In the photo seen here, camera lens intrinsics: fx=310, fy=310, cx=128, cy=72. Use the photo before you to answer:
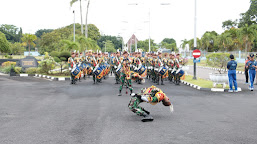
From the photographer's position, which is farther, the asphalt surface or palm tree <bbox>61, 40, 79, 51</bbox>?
palm tree <bbox>61, 40, 79, 51</bbox>

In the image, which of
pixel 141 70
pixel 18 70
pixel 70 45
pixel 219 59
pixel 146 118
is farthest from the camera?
pixel 70 45

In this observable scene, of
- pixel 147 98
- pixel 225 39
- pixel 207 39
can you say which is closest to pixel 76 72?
pixel 147 98

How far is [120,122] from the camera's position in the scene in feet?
24.1

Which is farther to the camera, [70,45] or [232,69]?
[70,45]

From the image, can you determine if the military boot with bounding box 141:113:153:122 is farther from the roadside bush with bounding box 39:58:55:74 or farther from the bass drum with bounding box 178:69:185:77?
the roadside bush with bounding box 39:58:55:74

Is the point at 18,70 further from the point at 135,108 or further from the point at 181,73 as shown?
the point at 135,108

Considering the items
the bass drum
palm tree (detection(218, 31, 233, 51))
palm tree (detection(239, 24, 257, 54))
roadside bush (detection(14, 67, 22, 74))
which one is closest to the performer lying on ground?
the bass drum

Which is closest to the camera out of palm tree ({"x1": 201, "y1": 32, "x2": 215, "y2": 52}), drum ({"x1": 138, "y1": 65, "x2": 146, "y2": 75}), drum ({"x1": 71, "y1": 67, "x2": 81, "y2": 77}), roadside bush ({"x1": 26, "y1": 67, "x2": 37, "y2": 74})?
drum ({"x1": 71, "y1": 67, "x2": 81, "y2": 77})

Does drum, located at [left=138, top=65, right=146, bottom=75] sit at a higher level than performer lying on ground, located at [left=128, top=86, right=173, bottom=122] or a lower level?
higher

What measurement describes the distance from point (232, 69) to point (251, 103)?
3.32 meters

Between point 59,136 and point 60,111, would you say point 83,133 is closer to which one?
point 59,136

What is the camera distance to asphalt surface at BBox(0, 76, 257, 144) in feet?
19.5

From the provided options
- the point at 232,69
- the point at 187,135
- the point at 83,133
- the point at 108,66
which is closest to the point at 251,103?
the point at 232,69

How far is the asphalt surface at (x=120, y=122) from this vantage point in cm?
593
